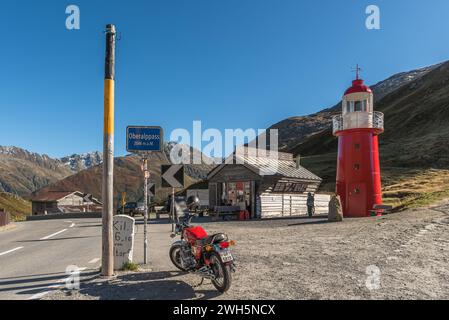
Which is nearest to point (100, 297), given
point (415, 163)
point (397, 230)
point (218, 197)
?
point (397, 230)

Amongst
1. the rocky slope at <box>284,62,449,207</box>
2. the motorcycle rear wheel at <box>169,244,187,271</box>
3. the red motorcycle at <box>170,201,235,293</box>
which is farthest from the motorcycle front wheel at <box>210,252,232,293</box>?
the rocky slope at <box>284,62,449,207</box>

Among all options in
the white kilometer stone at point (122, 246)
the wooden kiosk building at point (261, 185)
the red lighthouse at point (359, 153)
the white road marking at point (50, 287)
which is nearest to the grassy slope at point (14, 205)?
the wooden kiosk building at point (261, 185)

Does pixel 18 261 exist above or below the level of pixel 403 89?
below

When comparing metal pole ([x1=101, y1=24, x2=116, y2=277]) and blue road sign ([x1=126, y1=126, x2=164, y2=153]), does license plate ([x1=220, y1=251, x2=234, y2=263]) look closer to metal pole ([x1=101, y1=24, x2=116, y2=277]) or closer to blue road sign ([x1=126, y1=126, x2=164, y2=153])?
metal pole ([x1=101, y1=24, x2=116, y2=277])

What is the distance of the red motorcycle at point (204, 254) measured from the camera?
651cm

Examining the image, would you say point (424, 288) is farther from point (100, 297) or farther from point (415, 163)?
point (415, 163)

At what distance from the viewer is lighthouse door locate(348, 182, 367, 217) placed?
2305cm

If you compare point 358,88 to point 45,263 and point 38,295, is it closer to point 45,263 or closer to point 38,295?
point 45,263

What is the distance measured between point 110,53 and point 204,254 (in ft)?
15.8

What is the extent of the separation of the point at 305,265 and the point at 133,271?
12.6 feet

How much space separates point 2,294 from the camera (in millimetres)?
6566

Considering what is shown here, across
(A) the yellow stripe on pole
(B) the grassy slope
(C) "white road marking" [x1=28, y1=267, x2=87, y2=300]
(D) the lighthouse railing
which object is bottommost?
(B) the grassy slope

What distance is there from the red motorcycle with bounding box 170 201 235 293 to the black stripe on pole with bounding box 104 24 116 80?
10.4 ft

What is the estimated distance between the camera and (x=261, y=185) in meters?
26.4
